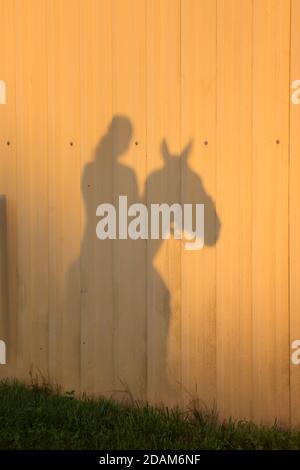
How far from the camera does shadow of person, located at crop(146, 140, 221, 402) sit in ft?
14.7

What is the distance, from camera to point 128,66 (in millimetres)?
4578

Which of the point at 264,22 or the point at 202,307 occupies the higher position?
the point at 264,22

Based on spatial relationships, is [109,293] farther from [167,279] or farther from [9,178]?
[9,178]

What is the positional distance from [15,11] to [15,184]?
1.31 meters

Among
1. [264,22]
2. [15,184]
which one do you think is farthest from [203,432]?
[264,22]

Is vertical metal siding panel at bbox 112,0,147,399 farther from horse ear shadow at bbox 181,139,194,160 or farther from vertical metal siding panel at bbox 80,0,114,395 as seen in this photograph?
horse ear shadow at bbox 181,139,194,160

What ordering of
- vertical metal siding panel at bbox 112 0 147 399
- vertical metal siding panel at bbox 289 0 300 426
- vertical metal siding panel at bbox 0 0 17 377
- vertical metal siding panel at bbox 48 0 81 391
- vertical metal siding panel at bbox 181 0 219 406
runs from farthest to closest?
vertical metal siding panel at bbox 0 0 17 377 < vertical metal siding panel at bbox 48 0 81 391 < vertical metal siding panel at bbox 112 0 147 399 < vertical metal siding panel at bbox 181 0 219 406 < vertical metal siding panel at bbox 289 0 300 426

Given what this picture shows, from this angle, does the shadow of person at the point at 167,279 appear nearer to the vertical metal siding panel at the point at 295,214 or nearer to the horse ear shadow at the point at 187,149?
the horse ear shadow at the point at 187,149

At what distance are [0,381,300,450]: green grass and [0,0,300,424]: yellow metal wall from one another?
17 cm

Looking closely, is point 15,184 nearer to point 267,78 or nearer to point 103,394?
point 103,394

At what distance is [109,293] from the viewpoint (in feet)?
15.3

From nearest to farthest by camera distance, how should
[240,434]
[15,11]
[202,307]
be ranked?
[240,434], [202,307], [15,11]

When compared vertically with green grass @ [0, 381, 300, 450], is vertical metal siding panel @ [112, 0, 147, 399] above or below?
above

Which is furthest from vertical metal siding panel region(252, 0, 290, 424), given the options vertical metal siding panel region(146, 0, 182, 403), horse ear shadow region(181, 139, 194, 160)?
vertical metal siding panel region(146, 0, 182, 403)
